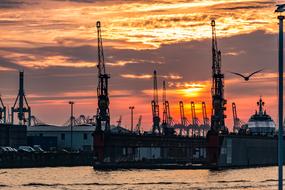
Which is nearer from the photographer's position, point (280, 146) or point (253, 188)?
point (280, 146)

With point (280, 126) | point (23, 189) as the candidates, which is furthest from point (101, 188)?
point (280, 126)

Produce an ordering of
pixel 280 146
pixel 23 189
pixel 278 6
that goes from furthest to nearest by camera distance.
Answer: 1. pixel 23 189
2. pixel 280 146
3. pixel 278 6

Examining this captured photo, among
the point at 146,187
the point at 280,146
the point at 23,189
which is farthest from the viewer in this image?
the point at 146,187

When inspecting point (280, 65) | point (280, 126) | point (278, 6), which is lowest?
point (280, 126)

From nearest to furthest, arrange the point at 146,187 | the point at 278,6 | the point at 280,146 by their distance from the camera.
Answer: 1. the point at 278,6
2. the point at 280,146
3. the point at 146,187

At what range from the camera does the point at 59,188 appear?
113750 mm

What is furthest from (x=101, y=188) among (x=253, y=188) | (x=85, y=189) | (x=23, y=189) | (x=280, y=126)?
(x=280, y=126)

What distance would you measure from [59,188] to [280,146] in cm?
6921

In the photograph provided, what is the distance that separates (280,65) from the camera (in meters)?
45.8

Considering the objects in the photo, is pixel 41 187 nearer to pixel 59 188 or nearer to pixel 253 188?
pixel 59 188

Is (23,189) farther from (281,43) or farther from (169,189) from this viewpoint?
(281,43)

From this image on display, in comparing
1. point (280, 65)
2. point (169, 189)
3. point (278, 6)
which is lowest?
point (169, 189)

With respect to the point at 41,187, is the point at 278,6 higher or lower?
higher

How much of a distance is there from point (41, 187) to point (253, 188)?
28154 mm
